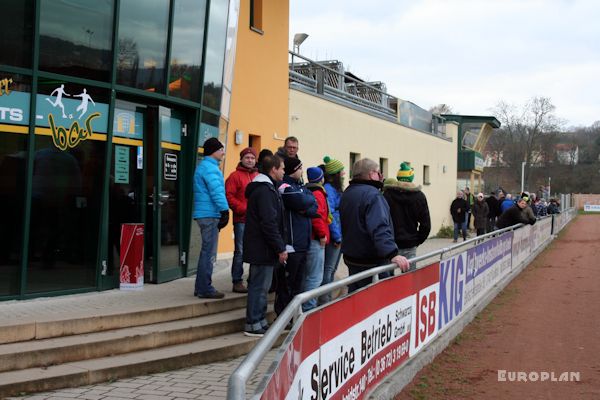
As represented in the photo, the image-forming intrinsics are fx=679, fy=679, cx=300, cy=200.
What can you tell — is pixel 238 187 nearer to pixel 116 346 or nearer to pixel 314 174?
pixel 314 174

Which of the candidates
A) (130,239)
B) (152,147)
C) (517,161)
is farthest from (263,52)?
(517,161)

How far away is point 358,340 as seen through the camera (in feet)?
17.1

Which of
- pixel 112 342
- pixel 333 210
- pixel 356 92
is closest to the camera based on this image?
pixel 112 342

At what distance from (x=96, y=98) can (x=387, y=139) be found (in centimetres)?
1672

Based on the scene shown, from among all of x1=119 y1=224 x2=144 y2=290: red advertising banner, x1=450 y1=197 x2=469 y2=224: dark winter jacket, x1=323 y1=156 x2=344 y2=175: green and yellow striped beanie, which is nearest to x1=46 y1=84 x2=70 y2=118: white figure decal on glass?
x1=119 y1=224 x2=144 y2=290: red advertising banner

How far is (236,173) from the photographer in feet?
27.2

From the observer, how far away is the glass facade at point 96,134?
7.37 meters

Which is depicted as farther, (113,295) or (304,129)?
(304,129)

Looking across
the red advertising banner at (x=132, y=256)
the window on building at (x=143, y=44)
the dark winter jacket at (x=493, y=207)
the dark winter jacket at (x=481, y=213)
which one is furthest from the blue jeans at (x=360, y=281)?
the dark winter jacket at (x=493, y=207)

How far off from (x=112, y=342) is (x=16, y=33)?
354 centimetres

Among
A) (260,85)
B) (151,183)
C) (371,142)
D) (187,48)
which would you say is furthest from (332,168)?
(371,142)

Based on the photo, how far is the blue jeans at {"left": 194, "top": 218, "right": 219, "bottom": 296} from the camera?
25.7 ft

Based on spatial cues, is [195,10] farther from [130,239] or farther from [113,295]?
[113,295]

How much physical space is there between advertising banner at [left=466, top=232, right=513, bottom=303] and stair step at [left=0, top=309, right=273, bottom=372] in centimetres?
430
